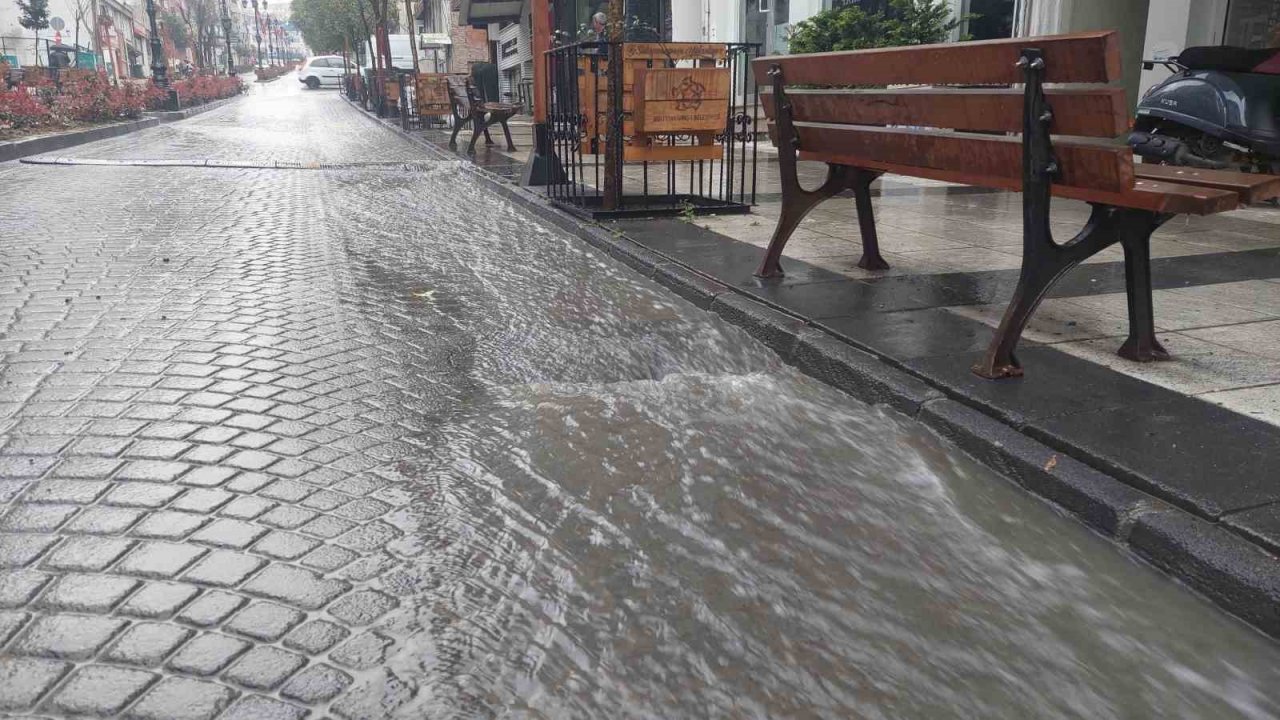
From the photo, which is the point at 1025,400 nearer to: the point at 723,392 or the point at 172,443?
the point at 723,392

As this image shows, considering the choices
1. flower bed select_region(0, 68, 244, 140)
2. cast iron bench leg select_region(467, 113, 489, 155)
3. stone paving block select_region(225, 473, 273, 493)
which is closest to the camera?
stone paving block select_region(225, 473, 273, 493)

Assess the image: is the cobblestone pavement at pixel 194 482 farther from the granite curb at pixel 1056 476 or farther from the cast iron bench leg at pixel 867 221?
the cast iron bench leg at pixel 867 221

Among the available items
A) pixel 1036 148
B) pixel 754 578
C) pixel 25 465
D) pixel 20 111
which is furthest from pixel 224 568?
pixel 20 111

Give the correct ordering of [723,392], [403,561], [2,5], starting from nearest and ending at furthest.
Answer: [403,561]
[723,392]
[2,5]

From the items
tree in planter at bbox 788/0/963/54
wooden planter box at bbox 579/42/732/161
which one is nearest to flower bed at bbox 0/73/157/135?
wooden planter box at bbox 579/42/732/161

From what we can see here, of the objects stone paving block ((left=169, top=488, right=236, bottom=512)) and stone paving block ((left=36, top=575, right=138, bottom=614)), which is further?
stone paving block ((left=169, top=488, right=236, bottom=512))

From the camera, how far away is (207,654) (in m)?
2.26

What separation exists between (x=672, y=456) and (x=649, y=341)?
1541mm

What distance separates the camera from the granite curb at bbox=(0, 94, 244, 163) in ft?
52.1

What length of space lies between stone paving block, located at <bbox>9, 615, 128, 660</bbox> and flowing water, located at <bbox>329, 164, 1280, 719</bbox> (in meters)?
0.68

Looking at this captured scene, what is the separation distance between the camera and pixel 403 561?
2750mm

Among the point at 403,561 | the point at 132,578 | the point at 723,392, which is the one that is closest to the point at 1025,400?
the point at 723,392

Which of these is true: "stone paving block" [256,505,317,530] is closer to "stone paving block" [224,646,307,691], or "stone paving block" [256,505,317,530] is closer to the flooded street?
the flooded street

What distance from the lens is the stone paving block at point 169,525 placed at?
2863 mm
